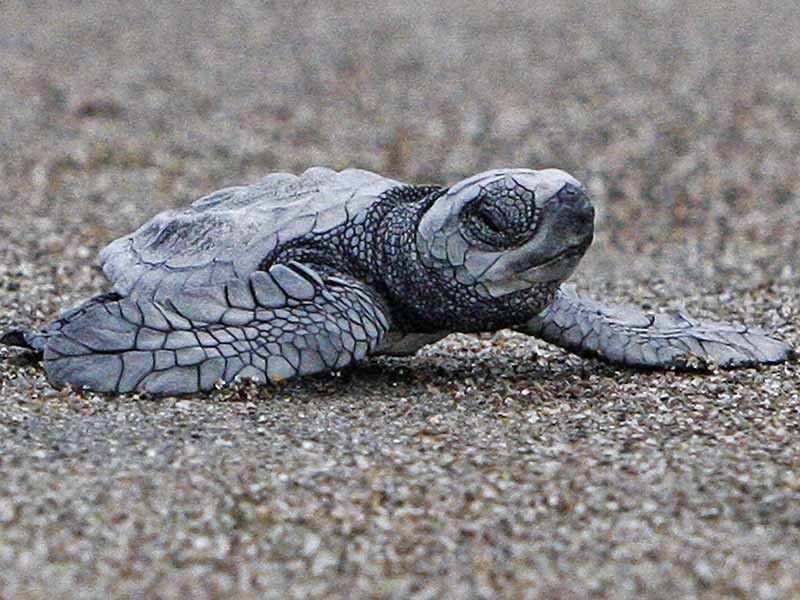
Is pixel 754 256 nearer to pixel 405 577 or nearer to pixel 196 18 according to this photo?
pixel 405 577

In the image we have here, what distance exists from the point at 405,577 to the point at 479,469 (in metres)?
0.49

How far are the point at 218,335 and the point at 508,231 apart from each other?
2.52ft

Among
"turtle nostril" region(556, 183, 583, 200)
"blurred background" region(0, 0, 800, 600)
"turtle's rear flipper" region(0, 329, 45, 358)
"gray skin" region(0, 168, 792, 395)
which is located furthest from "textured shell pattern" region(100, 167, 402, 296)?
"turtle nostril" region(556, 183, 583, 200)

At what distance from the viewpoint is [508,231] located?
123 inches

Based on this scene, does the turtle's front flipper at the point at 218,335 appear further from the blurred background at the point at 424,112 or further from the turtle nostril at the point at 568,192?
the blurred background at the point at 424,112

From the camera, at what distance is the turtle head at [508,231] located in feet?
10.2

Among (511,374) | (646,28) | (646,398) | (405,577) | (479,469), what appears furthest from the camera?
(646,28)

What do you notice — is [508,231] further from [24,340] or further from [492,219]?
[24,340]

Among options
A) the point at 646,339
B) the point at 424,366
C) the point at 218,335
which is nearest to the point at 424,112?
the point at 424,366

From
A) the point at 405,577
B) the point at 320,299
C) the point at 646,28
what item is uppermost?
the point at 646,28

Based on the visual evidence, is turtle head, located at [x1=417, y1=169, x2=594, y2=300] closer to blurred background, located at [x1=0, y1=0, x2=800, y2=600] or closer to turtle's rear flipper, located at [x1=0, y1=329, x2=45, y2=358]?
blurred background, located at [x1=0, y1=0, x2=800, y2=600]

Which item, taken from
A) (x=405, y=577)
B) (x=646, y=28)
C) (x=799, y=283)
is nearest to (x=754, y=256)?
(x=799, y=283)

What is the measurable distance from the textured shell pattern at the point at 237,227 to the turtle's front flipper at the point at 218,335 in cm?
8

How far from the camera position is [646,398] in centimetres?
317
